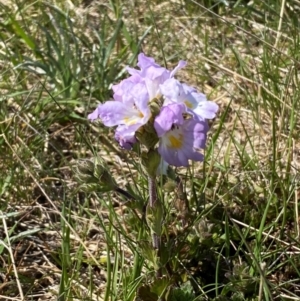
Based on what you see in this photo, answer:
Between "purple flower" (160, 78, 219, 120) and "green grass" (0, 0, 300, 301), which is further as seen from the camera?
"green grass" (0, 0, 300, 301)

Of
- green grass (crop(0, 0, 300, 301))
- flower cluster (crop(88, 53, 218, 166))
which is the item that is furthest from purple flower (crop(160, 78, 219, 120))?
green grass (crop(0, 0, 300, 301))

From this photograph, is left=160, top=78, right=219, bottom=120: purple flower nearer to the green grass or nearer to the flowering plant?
the flowering plant

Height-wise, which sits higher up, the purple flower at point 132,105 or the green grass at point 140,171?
the purple flower at point 132,105

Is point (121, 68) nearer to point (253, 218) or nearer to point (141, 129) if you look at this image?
point (253, 218)

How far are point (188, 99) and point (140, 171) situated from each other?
39 centimetres

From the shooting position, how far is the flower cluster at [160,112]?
4.30 ft

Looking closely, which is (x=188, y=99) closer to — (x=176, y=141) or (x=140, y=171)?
(x=176, y=141)

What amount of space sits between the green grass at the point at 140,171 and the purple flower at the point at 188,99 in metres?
0.27

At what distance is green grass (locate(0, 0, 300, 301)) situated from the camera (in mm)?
1578

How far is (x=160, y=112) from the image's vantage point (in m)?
1.29

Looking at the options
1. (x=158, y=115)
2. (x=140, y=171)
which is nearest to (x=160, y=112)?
(x=158, y=115)

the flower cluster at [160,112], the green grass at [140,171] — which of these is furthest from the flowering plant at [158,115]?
the green grass at [140,171]

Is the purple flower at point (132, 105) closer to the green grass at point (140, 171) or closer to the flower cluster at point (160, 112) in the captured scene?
the flower cluster at point (160, 112)

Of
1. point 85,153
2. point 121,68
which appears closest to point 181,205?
point 85,153
